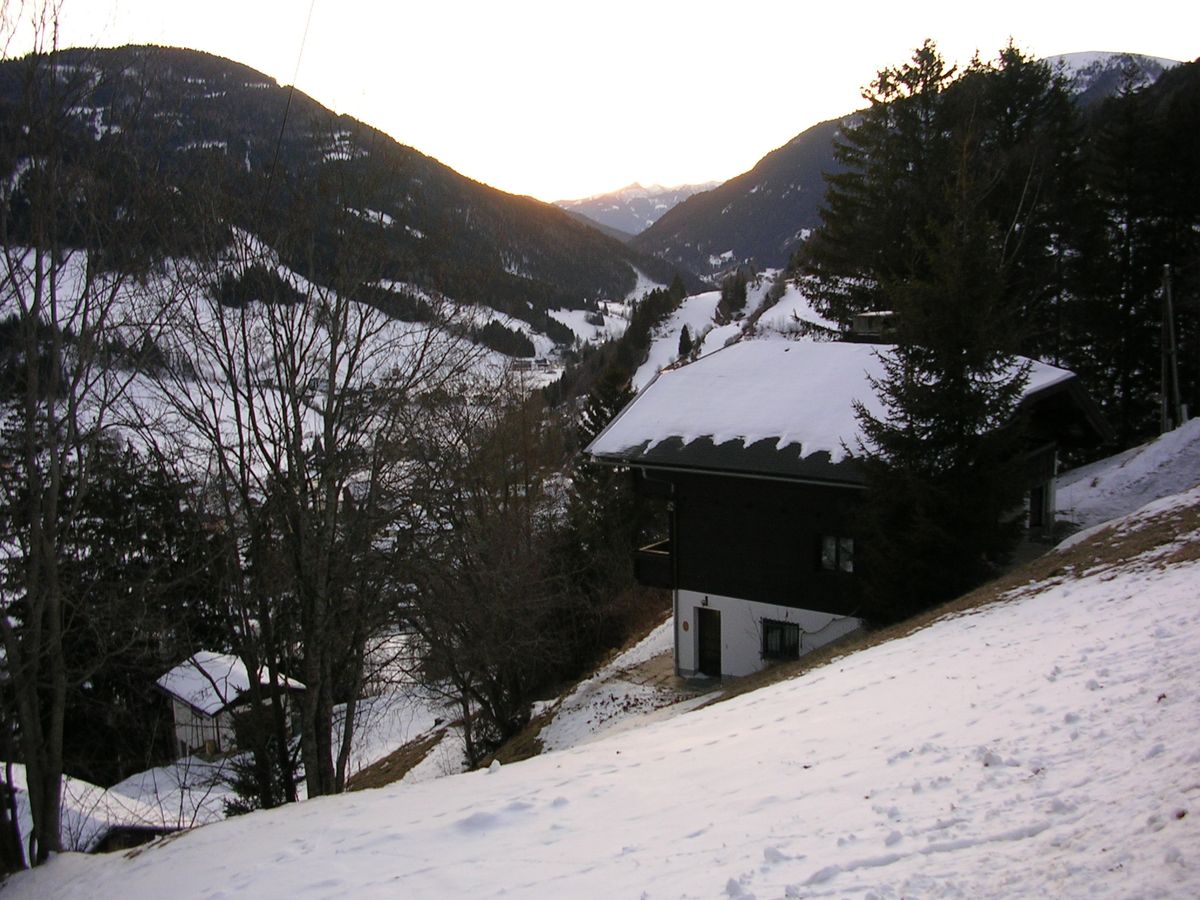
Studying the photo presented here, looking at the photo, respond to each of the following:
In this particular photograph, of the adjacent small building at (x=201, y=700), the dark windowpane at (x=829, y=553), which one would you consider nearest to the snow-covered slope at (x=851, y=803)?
the dark windowpane at (x=829, y=553)

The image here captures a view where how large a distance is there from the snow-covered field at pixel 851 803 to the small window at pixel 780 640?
802cm

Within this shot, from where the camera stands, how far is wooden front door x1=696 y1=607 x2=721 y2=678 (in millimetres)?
19531

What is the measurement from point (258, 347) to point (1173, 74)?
8611 centimetres

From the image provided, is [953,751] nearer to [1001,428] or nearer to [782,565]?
[1001,428]

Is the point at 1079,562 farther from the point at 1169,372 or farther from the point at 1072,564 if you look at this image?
A: the point at 1169,372

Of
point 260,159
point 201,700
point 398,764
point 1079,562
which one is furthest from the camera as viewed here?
point 201,700

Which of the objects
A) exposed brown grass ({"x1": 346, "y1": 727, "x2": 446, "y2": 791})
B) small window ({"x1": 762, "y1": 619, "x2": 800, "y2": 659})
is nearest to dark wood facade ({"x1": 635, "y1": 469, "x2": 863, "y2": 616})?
small window ({"x1": 762, "y1": 619, "x2": 800, "y2": 659})

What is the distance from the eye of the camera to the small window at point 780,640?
18.6m

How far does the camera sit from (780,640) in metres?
18.8

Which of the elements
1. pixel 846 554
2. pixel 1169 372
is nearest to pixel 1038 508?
pixel 846 554

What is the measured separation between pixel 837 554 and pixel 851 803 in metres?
12.4

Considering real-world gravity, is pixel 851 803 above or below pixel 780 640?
above

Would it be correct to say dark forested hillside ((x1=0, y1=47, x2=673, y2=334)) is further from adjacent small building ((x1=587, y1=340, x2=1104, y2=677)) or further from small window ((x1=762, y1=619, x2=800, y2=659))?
small window ((x1=762, y1=619, x2=800, y2=659))

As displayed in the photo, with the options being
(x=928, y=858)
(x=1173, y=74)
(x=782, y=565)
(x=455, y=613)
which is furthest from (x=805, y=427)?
(x=1173, y=74)
